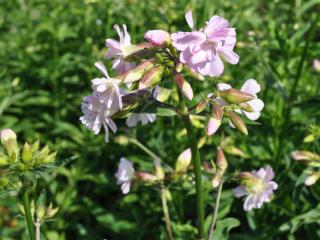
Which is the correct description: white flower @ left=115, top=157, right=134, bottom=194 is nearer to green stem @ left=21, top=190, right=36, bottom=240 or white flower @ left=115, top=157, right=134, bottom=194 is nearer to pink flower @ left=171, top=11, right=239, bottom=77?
green stem @ left=21, top=190, right=36, bottom=240

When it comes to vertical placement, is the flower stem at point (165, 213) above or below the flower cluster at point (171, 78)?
below

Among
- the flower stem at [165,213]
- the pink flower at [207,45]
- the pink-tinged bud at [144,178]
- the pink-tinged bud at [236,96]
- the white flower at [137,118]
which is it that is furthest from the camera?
the pink-tinged bud at [144,178]

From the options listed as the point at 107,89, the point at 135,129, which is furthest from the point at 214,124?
the point at 135,129

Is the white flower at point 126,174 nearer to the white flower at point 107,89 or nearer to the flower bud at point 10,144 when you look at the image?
the flower bud at point 10,144

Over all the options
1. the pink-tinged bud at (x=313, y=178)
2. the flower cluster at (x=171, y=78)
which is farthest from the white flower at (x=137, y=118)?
the pink-tinged bud at (x=313, y=178)

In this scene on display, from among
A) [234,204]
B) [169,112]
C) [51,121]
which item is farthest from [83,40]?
[169,112]

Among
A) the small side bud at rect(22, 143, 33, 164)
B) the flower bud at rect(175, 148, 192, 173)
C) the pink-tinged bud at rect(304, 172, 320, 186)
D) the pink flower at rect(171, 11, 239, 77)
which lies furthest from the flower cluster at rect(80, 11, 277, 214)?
the pink-tinged bud at rect(304, 172, 320, 186)
